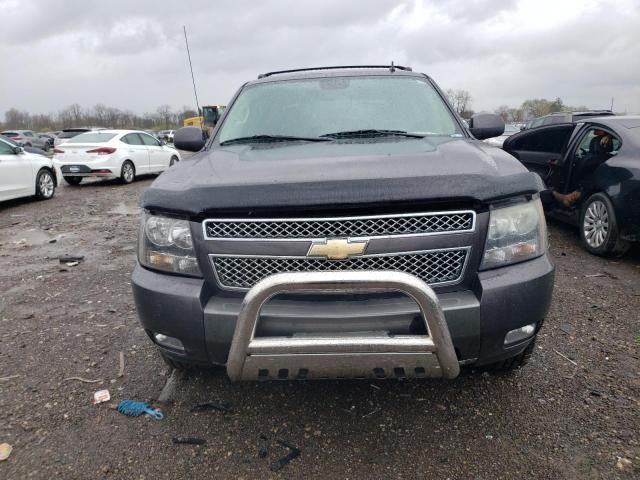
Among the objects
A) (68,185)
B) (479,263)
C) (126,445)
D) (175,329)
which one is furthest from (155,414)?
(68,185)

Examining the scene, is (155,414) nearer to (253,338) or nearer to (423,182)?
(253,338)

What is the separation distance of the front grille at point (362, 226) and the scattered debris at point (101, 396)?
147 centimetres

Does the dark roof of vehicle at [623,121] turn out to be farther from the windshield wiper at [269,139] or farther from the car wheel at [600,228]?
the windshield wiper at [269,139]

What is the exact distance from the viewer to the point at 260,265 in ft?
6.75

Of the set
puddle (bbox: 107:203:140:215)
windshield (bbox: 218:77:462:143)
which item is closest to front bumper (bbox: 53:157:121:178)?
puddle (bbox: 107:203:140:215)

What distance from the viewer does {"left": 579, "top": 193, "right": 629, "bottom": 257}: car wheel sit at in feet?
15.8

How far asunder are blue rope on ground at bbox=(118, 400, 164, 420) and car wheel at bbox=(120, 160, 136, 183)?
1172cm

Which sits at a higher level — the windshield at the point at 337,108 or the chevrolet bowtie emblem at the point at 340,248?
the windshield at the point at 337,108

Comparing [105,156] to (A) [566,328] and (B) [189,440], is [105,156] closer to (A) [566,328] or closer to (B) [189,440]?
(B) [189,440]

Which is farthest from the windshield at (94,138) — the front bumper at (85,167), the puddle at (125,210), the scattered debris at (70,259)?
the scattered debris at (70,259)

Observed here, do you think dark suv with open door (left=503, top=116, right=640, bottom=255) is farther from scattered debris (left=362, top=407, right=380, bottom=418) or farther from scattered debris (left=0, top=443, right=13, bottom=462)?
scattered debris (left=0, top=443, right=13, bottom=462)

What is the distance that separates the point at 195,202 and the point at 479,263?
1.27m

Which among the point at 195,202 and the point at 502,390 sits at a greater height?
the point at 195,202

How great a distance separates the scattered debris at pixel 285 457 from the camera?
2145 mm
